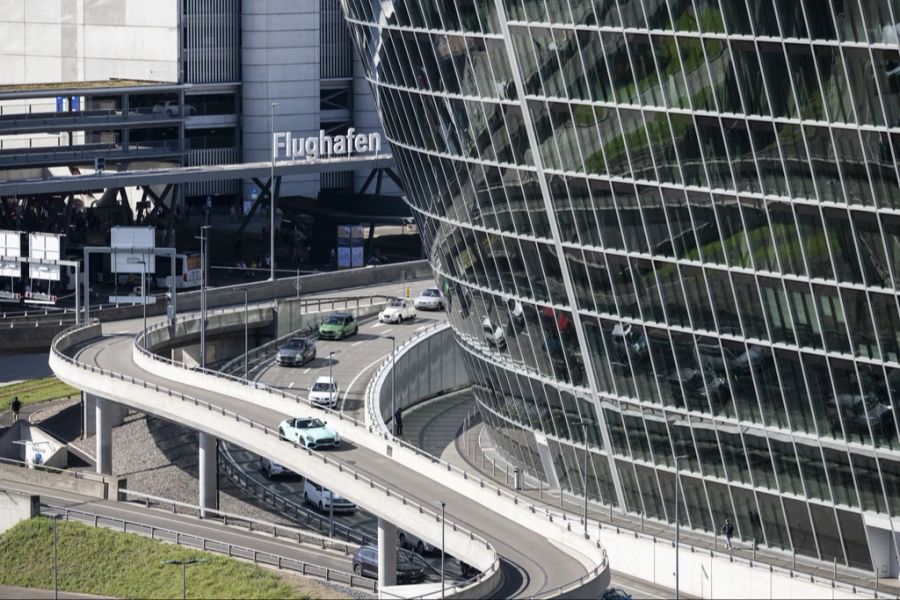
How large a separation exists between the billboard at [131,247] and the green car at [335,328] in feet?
46.0

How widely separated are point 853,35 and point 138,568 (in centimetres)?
4597

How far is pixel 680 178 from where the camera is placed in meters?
90.4

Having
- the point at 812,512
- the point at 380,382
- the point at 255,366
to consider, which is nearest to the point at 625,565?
the point at 812,512

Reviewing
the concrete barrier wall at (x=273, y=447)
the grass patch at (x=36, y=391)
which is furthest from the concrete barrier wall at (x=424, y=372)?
the grass patch at (x=36, y=391)

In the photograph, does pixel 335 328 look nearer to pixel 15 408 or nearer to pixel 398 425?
pixel 15 408

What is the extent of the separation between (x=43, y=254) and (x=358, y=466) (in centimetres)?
6402

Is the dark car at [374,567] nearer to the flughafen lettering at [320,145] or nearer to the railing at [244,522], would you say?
the railing at [244,522]

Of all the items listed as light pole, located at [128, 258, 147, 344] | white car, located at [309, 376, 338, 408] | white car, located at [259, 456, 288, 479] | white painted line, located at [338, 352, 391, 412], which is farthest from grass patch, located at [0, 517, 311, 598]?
light pole, located at [128, 258, 147, 344]

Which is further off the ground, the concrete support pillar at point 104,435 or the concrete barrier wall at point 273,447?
the concrete barrier wall at point 273,447

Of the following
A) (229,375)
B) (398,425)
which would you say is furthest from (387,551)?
(229,375)

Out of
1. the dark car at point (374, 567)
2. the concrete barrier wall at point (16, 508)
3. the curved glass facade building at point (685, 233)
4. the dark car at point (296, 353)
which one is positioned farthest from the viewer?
the dark car at point (296, 353)

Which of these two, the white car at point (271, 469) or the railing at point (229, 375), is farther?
the white car at point (271, 469)

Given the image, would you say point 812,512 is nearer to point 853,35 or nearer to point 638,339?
point 638,339

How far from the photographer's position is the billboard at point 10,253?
160875 millimetres
